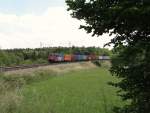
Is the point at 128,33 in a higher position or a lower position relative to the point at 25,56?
higher

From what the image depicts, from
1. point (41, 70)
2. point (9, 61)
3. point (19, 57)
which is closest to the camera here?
point (41, 70)

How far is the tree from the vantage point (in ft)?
21.5

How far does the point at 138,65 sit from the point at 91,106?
1315 centimetres

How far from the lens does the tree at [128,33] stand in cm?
656

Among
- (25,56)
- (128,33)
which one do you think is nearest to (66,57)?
(25,56)

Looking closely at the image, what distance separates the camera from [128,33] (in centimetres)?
726

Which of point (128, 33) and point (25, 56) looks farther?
point (25, 56)

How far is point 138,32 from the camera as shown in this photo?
23.4ft

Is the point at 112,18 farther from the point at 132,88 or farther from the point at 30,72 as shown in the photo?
the point at 30,72

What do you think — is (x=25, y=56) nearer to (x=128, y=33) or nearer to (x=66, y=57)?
(x=66, y=57)

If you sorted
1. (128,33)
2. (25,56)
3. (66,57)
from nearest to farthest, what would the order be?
(128,33)
(66,57)
(25,56)

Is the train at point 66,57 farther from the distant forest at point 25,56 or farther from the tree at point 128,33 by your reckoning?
the tree at point 128,33

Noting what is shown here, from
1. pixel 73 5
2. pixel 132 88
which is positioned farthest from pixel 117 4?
pixel 132 88

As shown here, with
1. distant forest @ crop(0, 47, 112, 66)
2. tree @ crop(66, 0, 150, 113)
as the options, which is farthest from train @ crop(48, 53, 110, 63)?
tree @ crop(66, 0, 150, 113)
